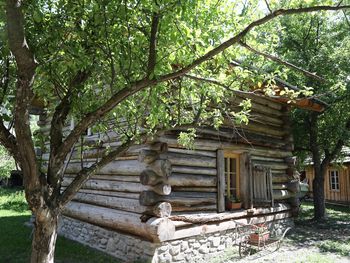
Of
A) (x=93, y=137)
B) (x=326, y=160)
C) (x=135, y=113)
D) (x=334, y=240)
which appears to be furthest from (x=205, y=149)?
(x=326, y=160)

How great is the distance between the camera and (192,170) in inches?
303

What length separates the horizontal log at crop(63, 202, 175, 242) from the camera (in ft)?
21.7

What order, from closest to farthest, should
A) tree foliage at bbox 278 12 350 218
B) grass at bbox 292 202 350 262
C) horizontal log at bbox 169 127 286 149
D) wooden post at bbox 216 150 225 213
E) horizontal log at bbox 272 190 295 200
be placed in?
1. horizontal log at bbox 169 127 286 149
2. wooden post at bbox 216 150 225 213
3. grass at bbox 292 202 350 262
4. horizontal log at bbox 272 190 295 200
5. tree foliage at bbox 278 12 350 218

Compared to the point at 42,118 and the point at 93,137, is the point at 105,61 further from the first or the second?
the point at 42,118

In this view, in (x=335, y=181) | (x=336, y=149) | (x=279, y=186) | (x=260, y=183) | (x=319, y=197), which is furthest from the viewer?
(x=335, y=181)

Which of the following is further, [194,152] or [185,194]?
[194,152]

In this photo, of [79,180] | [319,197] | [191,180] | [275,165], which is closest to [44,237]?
[79,180]

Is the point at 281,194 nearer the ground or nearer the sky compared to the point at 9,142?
nearer the ground

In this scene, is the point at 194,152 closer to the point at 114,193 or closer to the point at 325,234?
the point at 114,193

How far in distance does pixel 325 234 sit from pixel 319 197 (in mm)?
2782

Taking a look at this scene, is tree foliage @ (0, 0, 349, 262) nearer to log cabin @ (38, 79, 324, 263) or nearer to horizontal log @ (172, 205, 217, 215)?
log cabin @ (38, 79, 324, 263)

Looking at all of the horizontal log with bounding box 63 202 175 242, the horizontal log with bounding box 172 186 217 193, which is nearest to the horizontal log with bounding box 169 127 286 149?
the horizontal log with bounding box 172 186 217 193

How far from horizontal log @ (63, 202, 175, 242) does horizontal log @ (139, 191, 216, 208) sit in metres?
0.40

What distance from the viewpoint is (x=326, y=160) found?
13125mm
